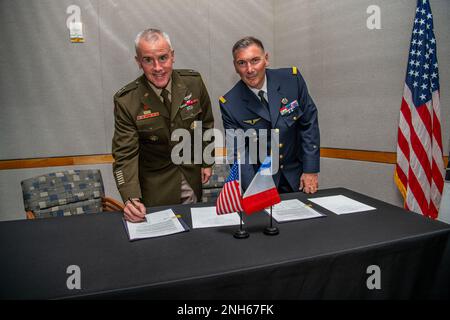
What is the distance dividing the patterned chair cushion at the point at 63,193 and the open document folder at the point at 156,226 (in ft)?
3.20

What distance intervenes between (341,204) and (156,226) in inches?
39.9

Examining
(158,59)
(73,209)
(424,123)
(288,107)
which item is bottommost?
(73,209)

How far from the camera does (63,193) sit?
2330 millimetres

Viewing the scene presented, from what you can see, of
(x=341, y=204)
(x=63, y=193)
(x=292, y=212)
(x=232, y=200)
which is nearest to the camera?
(x=232, y=200)

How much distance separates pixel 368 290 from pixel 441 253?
40cm

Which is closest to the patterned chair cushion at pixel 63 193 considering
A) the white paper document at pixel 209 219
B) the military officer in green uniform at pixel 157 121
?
the military officer in green uniform at pixel 157 121

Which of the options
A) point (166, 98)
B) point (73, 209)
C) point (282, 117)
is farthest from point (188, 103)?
point (73, 209)

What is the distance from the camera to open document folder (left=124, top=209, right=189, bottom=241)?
1392mm

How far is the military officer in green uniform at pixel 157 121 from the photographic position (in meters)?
1.86

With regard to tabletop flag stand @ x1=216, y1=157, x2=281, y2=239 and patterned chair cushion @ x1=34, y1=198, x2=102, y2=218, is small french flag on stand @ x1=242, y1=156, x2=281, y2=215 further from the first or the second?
patterned chair cushion @ x1=34, y1=198, x2=102, y2=218

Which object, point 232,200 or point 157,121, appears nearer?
point 232,200

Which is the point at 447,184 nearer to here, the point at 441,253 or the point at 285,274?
the point at 441,253

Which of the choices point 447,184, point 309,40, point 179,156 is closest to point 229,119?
point 179,156

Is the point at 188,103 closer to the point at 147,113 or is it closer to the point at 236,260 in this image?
the point at 147,113
